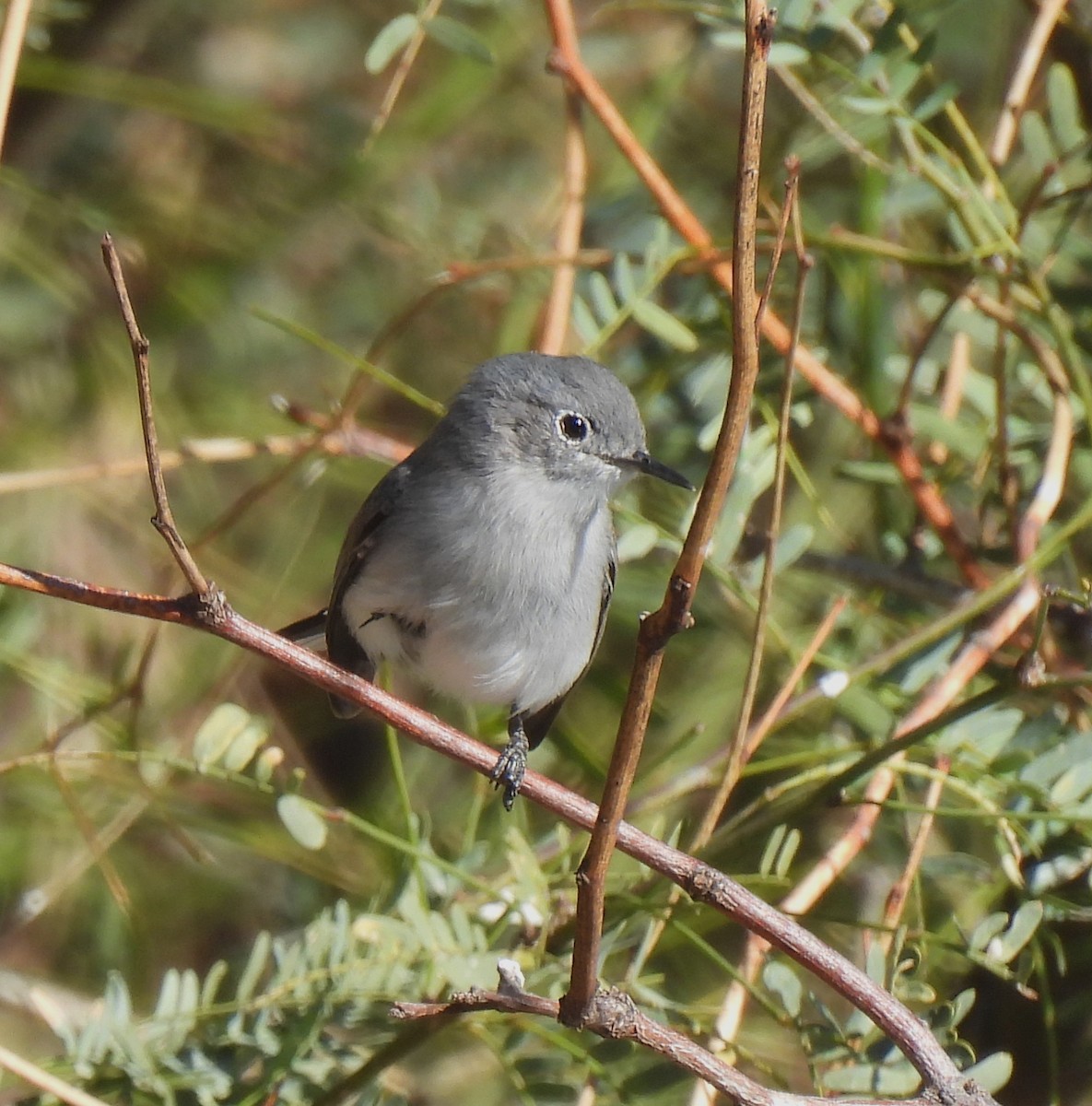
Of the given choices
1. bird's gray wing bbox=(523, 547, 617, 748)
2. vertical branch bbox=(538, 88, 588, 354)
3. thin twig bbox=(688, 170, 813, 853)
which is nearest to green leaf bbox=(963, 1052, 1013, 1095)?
thin twig bbox=(688, 170, 813, 853)

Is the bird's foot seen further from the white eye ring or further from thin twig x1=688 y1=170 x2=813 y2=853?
the white eye ring

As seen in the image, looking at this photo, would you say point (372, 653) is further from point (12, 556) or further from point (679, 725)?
point (12, 556)

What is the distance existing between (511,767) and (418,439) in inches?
85.0

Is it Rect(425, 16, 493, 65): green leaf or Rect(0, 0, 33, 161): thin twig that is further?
Rect(425, 16, 493, 65): green leaf

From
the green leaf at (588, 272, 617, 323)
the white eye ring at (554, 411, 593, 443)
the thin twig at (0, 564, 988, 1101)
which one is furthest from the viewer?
the white eye ring at (554, 411, 593, 443)

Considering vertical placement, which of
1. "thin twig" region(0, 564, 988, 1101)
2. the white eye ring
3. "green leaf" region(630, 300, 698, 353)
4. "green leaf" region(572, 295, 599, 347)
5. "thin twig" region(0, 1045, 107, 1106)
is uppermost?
"green leaf" region(630, 300, 698, 353)

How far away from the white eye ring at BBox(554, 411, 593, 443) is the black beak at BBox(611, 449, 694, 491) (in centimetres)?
10

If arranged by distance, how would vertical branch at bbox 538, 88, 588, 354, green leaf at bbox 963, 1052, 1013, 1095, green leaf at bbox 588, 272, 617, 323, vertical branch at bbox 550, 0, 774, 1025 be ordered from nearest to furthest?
vertical branch at bbox 550, 0, 774, 1025 → green leaf at bbox 963, 1052, 1013, 1095 → green leaf at bbox 588, 272, 617, 323 → vertical branch at bbox 538, 88, 588, 354

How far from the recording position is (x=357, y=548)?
9.84ft

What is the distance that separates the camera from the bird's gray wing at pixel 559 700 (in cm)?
295

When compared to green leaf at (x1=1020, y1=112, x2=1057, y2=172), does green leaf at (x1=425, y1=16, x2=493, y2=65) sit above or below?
below

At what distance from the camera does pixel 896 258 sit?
2.74 meters

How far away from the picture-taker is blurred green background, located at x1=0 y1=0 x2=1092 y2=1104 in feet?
7.67

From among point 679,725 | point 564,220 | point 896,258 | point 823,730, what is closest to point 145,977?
point 679,725
